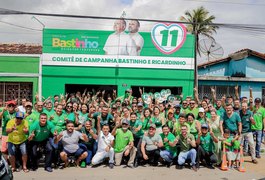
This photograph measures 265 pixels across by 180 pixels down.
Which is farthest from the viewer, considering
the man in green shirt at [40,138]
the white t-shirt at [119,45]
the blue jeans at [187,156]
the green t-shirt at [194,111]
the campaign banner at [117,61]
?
the white t-shirt at [119,45]

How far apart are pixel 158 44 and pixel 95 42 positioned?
3425mm

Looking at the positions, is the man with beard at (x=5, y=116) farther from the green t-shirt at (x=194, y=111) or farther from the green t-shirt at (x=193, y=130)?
the green t-shirt at (x=194, y=111)

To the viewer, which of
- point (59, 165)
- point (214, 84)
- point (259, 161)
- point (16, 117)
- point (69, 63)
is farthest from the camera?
point (214, 84)

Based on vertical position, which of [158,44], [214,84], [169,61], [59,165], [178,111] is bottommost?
[59,165]

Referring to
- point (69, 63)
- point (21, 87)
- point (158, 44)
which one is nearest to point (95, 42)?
point (69, 63)

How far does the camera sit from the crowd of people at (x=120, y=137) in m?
6.65

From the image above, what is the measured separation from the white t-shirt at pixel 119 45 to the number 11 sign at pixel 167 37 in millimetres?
1362

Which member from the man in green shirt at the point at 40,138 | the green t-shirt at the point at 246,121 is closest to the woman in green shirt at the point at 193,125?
the green t-shirt at the point at 246,121

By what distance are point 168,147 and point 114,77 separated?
27.7 ft

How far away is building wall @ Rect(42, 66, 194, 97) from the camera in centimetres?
1482

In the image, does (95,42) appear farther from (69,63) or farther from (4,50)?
(4,50)

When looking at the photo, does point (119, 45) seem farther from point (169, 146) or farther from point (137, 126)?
point (169, 146)

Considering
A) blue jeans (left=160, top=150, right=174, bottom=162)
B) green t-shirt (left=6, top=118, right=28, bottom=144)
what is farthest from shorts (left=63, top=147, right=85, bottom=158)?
blue jeans (left=160, top=150, right=174, bottom=162)

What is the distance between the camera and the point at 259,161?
7.80 metres
